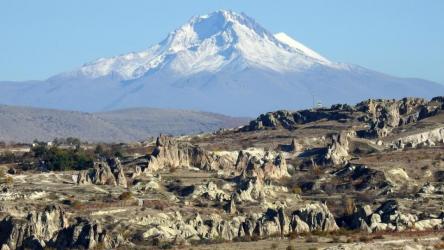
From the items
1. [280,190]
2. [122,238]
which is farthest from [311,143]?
[122,238]

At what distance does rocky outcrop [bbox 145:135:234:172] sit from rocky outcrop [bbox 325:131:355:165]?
7.94 meters

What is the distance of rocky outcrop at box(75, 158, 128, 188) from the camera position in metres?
102

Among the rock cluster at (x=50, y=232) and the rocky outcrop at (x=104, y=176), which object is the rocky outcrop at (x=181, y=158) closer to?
the rocky outcrop at (x=104, y=176)

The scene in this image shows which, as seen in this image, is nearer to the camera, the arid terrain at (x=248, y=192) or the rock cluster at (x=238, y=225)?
the arid terrain at (x=248, y=192)

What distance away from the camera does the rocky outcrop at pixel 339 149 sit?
125 metres

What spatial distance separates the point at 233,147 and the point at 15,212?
209 feet

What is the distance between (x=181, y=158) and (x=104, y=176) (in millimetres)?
16172

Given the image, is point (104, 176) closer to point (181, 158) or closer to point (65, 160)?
point (181, 158)

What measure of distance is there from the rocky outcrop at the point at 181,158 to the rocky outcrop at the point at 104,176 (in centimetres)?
917

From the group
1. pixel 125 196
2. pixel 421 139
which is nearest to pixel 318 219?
pixel 125 196

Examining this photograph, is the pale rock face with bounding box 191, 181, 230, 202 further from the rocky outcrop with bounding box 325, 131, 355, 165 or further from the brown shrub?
the rocky outcrop with bounding box 325, 131, 355, 165

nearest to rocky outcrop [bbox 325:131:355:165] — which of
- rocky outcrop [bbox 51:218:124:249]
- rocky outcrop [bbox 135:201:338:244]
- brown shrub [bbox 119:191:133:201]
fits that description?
brown shrub [bbox 119:191:133:201]

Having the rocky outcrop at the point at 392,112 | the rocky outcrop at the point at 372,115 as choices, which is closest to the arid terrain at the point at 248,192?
the rocky outcrop at the point at 392,112

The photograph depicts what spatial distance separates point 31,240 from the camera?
73.3m
